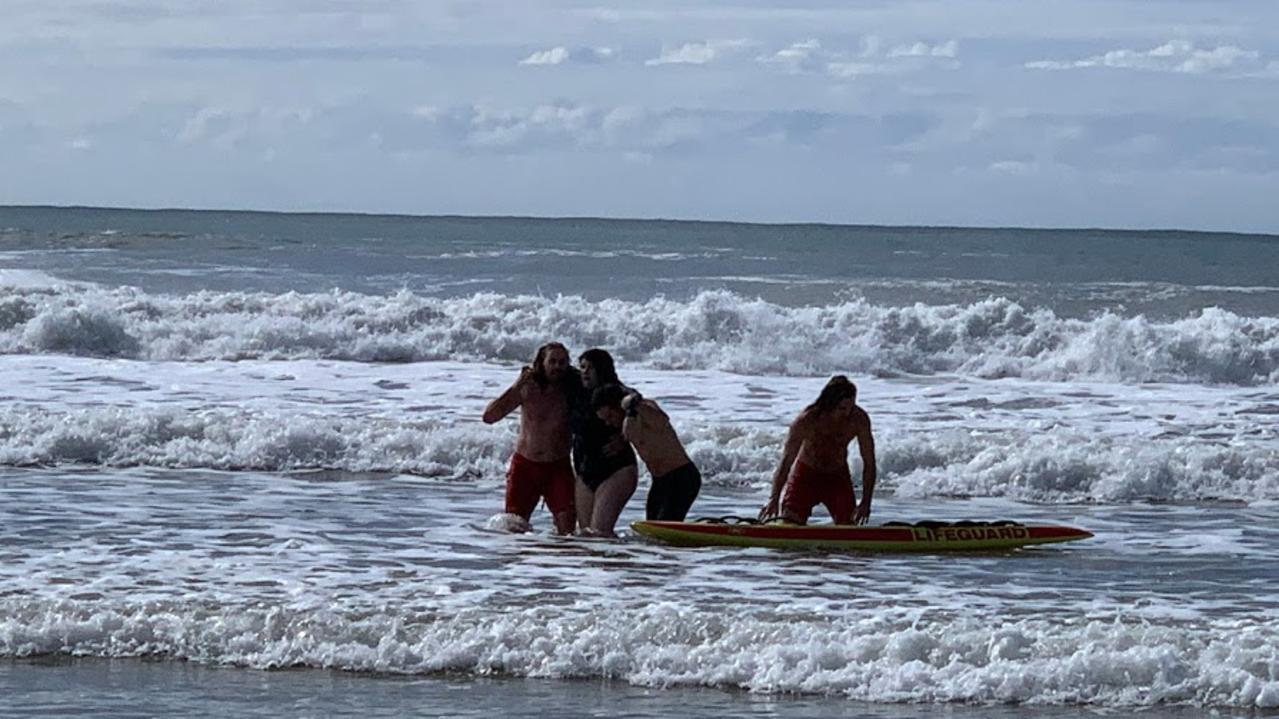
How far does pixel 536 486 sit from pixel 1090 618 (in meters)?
4.14

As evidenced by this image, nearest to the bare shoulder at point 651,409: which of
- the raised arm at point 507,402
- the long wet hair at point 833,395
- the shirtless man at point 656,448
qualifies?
the shirtless man at point 656,448

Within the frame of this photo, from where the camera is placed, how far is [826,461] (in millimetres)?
12602

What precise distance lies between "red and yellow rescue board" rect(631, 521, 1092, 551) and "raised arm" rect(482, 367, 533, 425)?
115 centimetres

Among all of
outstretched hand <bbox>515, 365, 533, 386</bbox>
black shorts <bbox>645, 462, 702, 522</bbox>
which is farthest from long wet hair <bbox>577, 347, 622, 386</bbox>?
black shorts <bbox>645, 462, 702, 522</bbox>

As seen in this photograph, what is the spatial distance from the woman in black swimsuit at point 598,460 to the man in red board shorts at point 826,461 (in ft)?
3.21

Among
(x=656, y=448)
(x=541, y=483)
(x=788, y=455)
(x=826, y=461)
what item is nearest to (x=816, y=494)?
(x=826, y=461)

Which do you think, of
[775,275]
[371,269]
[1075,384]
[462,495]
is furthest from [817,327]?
[371,269]

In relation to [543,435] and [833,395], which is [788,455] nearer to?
[833,395]

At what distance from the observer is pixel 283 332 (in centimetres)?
2766

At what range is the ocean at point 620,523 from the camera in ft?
27.8

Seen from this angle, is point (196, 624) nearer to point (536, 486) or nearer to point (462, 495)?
point (536, 486)

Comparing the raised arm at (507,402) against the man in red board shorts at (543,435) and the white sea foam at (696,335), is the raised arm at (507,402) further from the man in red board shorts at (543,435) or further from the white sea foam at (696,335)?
the white sea foam at (696,335)

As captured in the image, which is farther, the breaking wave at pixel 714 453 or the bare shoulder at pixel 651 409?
the breaking wave at pixel 714 453

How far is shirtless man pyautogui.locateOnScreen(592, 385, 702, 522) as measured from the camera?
12180 mm
